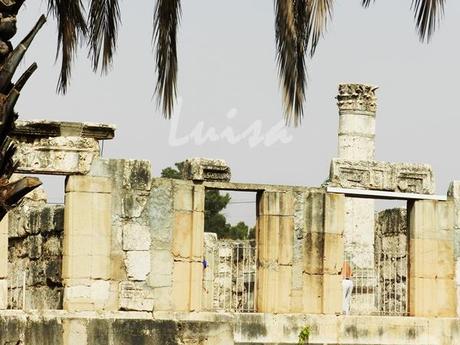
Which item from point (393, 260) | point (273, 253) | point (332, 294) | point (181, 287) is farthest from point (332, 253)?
point (393, 260)

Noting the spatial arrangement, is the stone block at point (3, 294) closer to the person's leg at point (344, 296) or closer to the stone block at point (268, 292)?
the stone block at point (268, 292)

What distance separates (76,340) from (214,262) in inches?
225

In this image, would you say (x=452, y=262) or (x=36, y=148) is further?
(x=452, y=262)

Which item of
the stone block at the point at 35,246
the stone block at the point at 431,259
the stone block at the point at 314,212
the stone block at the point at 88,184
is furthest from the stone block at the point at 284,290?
the stone block at the point at 35,246

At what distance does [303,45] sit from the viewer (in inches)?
610

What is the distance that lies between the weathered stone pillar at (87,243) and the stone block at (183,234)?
2.94 ft

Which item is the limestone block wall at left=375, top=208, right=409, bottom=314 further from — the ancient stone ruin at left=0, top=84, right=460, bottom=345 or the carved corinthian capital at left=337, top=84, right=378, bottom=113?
the carved corinthian capital at left=337, top=84, right=378, bottom=113

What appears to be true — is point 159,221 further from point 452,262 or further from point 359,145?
point 359,145

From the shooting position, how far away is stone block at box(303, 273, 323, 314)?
21.2 metres

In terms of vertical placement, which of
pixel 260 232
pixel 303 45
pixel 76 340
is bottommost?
pixel 76 340

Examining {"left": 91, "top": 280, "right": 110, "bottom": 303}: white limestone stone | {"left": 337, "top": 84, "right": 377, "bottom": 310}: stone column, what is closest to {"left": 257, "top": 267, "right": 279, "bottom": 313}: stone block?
{"left": 91, "top": 280, "right": 110, "bottom": 303}: white limestone stone

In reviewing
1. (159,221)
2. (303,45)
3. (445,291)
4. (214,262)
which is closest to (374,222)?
(214,262)

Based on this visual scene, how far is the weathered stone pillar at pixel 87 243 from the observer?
66.3 feet

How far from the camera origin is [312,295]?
21.3 m
